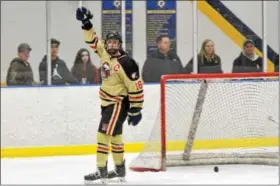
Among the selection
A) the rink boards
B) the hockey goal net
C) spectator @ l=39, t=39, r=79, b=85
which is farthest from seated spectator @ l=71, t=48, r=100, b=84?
the hockey goal net

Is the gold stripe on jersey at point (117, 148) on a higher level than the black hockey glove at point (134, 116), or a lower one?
lower

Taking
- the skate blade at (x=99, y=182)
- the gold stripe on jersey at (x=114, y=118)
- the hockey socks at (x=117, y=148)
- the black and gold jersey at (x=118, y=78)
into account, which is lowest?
the skate blade at (x=99, y=182)

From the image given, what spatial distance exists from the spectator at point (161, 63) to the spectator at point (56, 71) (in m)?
0.75

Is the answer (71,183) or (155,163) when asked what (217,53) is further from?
(71,183)

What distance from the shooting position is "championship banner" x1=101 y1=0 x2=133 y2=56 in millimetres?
6312

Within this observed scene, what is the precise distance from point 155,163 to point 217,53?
1.97 metres

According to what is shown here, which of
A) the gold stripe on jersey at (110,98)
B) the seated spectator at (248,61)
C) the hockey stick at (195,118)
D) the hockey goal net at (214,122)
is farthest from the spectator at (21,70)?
the seated spectator at (248,61)

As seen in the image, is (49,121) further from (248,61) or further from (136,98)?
(248,61)

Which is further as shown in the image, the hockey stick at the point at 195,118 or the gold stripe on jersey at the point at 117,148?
the hockey stick at the point at 195,118

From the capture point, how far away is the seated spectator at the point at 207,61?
6.41m

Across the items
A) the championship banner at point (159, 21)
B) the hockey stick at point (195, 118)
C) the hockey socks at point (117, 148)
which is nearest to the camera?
the hockey socks at point (117, 148)

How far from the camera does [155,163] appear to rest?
16.3 ft

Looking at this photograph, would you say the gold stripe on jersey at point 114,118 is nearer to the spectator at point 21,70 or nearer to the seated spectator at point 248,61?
the spectator at point 21,70

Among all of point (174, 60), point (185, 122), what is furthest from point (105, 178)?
point (174, 60)
